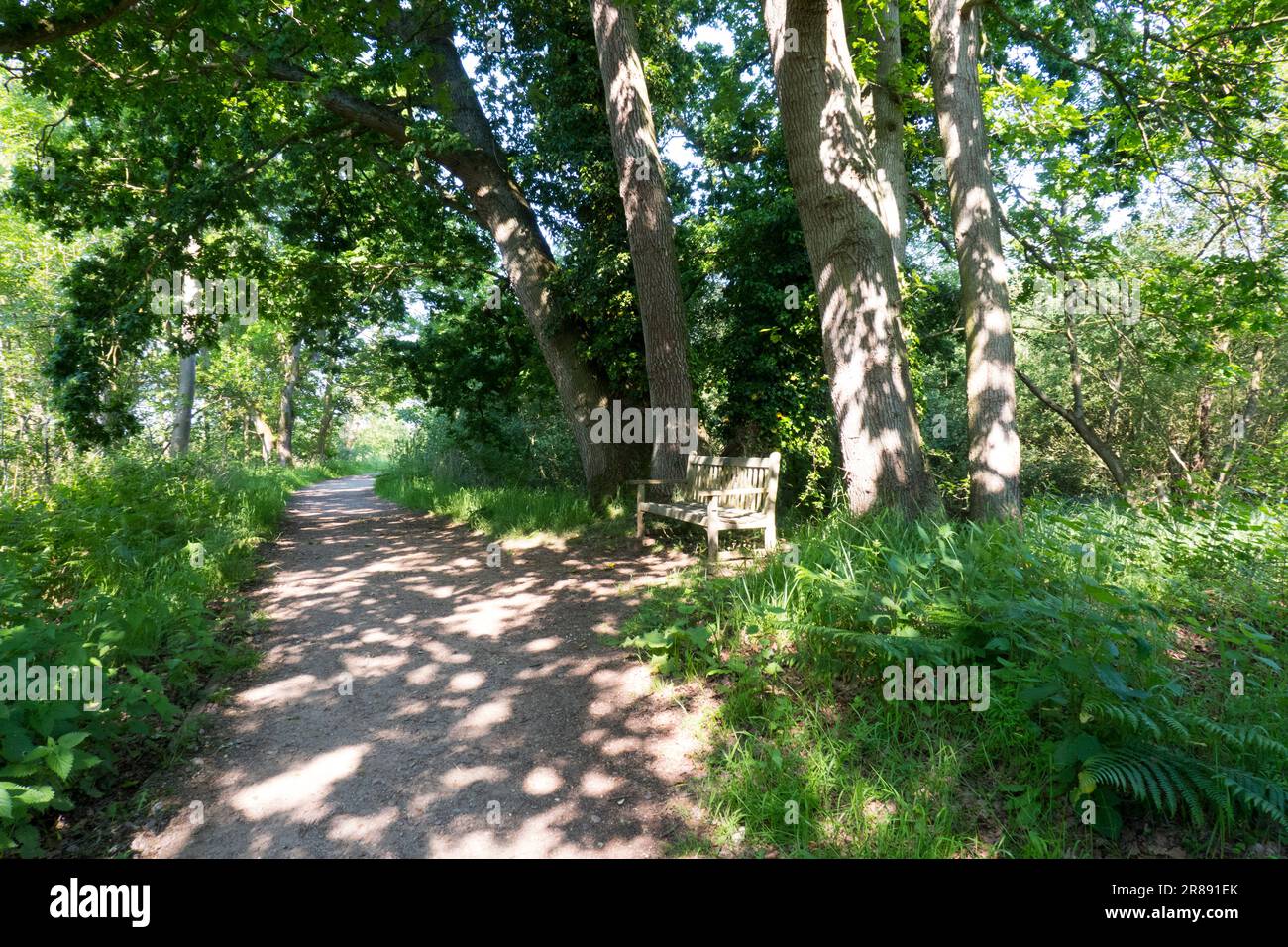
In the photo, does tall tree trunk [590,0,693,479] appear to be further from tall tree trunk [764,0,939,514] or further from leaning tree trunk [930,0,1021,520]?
leaning tree trunk [930,0,1021,520]

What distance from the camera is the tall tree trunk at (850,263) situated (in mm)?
4879

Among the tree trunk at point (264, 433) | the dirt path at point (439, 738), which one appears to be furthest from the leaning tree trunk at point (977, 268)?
the tree trunk at point (264, 433)

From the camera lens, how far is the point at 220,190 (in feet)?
27.7

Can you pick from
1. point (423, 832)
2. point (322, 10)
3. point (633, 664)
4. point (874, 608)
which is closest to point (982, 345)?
point (874, 608)

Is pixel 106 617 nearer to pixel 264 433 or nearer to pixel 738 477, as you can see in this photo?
pixel 738 477

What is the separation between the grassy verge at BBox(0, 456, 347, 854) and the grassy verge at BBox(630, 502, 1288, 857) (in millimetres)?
2753

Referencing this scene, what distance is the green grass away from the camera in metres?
8.44

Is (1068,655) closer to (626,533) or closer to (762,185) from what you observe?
(626,533)

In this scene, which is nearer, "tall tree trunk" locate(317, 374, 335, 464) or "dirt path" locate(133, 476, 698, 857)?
"dirt path" locate(133, 476, 698, 857)

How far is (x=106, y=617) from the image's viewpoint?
3.81m

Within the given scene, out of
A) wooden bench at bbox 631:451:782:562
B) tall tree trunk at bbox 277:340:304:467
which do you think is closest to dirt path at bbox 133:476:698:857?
wooden bench at bbox 631:451:782:562

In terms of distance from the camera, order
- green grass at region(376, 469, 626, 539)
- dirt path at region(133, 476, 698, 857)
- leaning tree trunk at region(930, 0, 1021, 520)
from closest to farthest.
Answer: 1. dirt path at region(133, 476, 698, 857)
2. leaning tree trunk at region(930, 0, 1021, 520)
3. green grass at region(376, 469, 626, 539)

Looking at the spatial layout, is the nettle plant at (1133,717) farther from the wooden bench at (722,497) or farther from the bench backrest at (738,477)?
the bench backrest at (738,477)

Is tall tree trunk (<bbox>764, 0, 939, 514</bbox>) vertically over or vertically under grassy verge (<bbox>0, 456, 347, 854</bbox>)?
over
